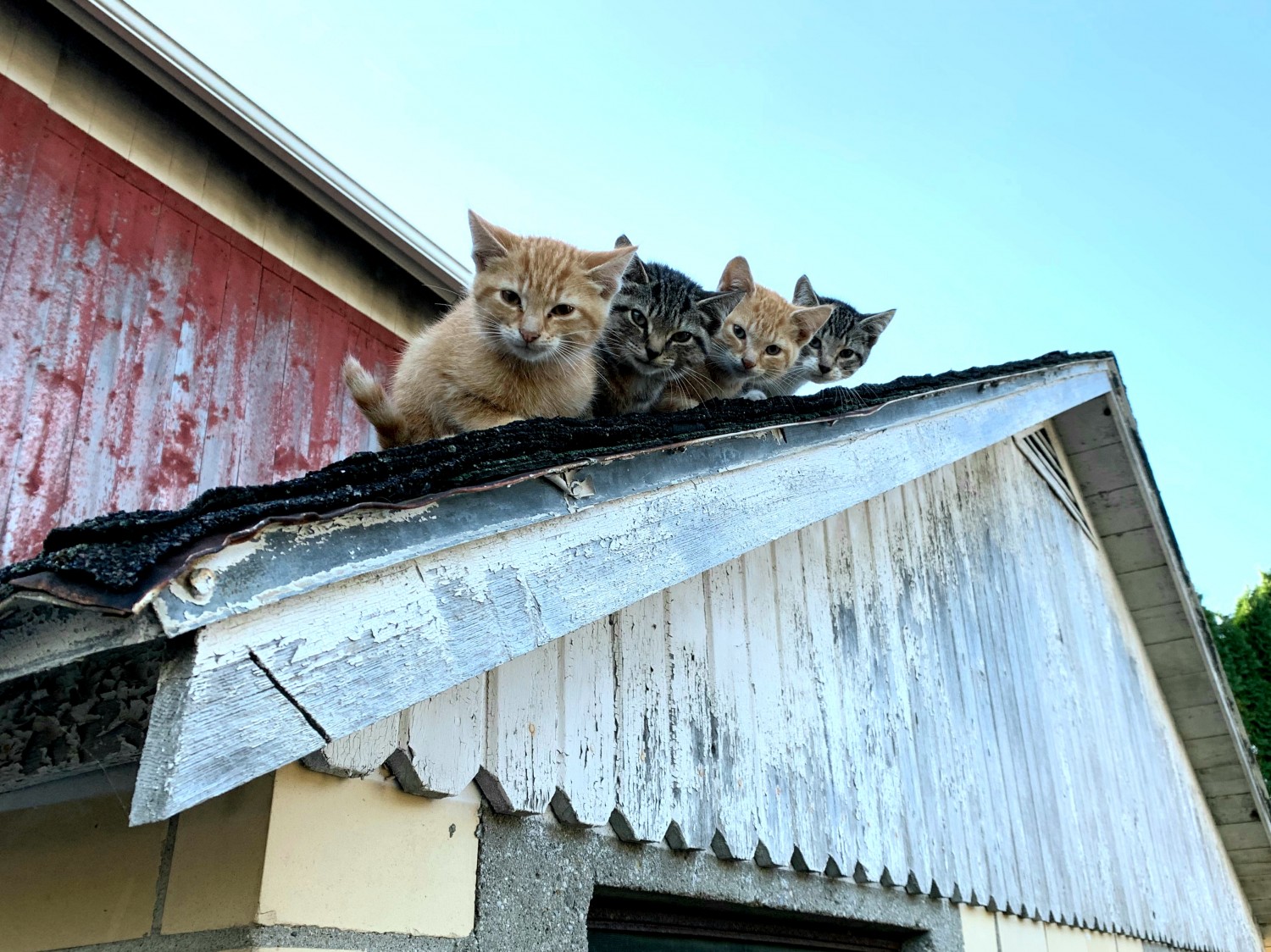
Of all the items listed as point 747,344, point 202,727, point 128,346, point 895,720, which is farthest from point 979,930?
point 128,346

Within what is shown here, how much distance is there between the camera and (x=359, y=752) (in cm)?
169

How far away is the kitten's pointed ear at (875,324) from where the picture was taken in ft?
13.4

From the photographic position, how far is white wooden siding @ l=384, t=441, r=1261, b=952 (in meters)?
2.25

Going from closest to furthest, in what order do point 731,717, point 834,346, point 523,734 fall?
point 523,734 < point 731,717 < point 834,346

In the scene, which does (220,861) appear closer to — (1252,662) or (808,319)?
(808,319)

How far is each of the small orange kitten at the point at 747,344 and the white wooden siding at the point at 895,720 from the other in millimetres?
574

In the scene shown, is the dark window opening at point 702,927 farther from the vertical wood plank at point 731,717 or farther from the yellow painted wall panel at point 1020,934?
the yellow painted wall panel at point 1020,934

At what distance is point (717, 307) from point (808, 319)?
445 mm

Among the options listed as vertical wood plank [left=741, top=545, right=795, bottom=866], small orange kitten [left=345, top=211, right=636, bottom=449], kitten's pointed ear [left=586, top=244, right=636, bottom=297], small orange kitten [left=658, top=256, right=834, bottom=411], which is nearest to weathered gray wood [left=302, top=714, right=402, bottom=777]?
small orange kitten [left=345, top=211, right=636, bottom=449]

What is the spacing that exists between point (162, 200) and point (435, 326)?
212 centimetres

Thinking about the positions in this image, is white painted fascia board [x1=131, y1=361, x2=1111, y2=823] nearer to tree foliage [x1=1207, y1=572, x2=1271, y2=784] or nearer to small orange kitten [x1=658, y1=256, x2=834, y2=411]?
small orange kitten [x1=658, y1=256, x2=834, y2=411]

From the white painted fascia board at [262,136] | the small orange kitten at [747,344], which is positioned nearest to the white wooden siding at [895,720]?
the small orange kitten at [747,344]

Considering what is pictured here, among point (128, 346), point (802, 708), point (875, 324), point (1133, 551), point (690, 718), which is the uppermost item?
point (1133, 551)

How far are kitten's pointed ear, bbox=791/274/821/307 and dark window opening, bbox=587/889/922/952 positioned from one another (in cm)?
237
